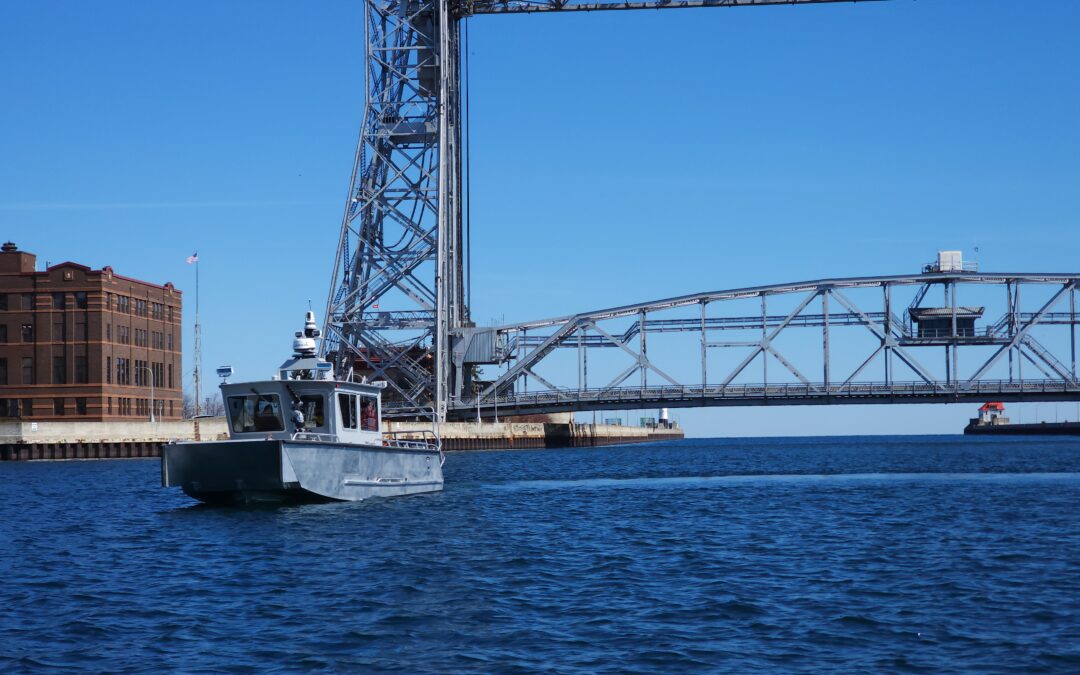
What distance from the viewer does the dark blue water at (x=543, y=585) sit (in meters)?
15.7

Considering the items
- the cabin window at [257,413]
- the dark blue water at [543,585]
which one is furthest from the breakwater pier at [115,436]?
the dark blue water at [543,585]

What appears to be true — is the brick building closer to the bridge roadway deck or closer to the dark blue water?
the bridge roadway deck

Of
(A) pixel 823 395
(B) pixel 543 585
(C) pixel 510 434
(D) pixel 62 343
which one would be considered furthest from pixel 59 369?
(B) pixel 543 585

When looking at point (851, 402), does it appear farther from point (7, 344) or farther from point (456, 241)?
point (7, 344)

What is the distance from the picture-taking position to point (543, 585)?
2106cm

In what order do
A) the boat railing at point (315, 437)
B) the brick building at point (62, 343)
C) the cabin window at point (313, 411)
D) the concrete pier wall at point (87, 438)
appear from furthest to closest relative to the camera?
the brick building at point (62, 343), the concrete pier wall at point (87, 438), the cabin window at point (313, 411), the boat railing at point (315, 437)

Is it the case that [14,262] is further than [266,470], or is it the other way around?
[14,262]

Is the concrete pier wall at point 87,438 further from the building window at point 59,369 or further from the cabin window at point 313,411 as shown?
the cabin window at point 313,411

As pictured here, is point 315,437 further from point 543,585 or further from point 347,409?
point 543,585

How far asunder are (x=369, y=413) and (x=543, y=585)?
16.9 metres

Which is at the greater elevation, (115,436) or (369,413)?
(369,413)

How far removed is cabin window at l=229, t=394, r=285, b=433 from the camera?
3416 centimetres

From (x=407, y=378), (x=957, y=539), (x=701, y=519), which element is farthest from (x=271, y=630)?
(x=407, y=378)

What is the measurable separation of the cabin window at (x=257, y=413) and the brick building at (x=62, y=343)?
6170cm
